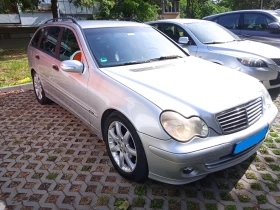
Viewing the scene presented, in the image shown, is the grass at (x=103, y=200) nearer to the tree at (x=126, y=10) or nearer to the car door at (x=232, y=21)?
the car door at (x=232, y=21)

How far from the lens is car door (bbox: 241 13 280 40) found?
6551 millimetres

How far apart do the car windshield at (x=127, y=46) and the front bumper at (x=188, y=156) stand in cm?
122

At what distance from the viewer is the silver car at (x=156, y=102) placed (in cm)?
200

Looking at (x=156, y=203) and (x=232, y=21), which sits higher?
(x=232, y=21)

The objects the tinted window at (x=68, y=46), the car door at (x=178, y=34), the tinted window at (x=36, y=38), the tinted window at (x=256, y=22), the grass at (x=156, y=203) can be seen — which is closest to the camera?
the grass at (x=156, y=203)

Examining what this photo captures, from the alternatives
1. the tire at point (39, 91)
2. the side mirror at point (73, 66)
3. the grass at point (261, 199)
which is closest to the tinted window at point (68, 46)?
the side mirror at point (73, 66)

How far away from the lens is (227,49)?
473 centimetres

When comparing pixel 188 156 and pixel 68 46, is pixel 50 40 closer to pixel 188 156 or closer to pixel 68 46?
pixel 68 46

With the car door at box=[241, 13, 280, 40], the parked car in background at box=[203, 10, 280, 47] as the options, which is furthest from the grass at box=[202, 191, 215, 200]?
the car door at box=[241, 13, 280, 40]

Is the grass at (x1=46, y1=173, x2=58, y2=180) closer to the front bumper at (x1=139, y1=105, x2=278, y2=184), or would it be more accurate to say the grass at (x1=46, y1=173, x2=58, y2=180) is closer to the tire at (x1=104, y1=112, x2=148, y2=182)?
the tire at (x1=104, y1=112, x2=148, y2=182)

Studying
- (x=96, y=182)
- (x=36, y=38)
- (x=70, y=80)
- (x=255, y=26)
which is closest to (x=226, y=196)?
(x=96, y=182)

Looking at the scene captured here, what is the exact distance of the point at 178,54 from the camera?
11.1 feet

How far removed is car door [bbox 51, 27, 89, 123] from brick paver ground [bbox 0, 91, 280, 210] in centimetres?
53

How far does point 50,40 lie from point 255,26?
568cm
